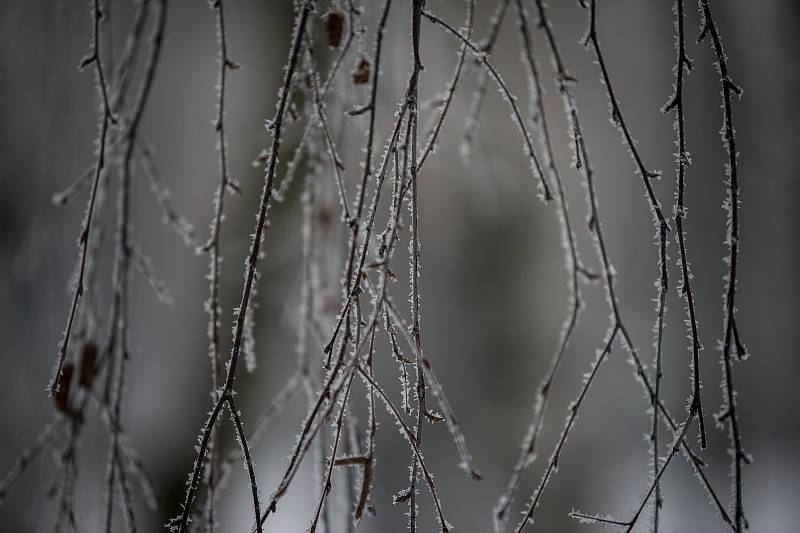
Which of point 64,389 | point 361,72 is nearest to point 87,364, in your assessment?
point 64,389

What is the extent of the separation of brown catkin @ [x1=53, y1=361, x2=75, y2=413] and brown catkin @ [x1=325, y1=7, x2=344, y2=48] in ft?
1.26

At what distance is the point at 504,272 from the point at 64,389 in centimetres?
167

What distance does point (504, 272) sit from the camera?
84.0 inches

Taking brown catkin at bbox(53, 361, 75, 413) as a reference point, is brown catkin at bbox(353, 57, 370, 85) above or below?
above

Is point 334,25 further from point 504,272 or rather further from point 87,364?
point 504,272

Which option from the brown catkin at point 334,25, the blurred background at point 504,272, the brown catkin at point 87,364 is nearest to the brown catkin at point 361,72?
the brown catkin at point 334,25

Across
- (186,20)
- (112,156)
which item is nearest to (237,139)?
(186,20)

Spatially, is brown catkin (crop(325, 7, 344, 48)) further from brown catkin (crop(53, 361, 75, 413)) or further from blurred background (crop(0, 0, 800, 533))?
blurred background (crop(0, 0, 800, 533))

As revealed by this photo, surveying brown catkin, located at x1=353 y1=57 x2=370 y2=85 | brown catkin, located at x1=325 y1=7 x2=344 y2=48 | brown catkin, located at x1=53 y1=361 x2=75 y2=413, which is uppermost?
brown catkin, located at x1=325 y1=7 x2=344 y2=48

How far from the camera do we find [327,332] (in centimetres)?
77

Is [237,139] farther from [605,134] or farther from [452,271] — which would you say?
[605,134]

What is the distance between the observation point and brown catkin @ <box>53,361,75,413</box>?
0.58 metres

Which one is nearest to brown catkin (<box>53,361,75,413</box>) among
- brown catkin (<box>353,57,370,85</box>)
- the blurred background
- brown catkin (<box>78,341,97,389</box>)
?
brown catkin (<box>78,341,97,389</box>)

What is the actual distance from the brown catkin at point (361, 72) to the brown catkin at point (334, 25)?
0.03m
